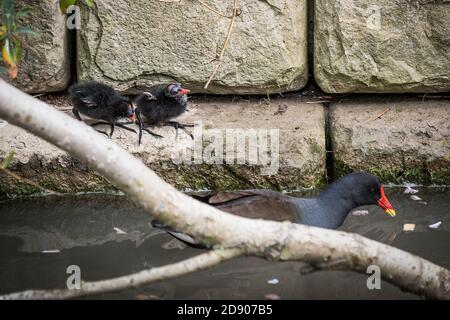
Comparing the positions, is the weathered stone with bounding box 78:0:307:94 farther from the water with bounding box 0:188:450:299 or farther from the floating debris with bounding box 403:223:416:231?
Result: the floating debris with bounding box 403:223:416:231

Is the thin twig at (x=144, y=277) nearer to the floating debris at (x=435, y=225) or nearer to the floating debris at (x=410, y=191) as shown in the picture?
the floating debris at (x=435, y=225)

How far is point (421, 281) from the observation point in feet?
12.0

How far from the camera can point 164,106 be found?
5.40 meters

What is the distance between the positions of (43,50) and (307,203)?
205 centimetres

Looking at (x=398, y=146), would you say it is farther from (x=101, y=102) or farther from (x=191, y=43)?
(x=101, y=102)

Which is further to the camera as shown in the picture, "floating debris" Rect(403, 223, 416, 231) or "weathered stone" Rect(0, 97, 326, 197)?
"weathered stone" Rect(0, 97, 326, 197)

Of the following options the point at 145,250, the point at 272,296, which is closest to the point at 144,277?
the point at 272,296

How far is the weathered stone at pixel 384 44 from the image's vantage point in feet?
17.6

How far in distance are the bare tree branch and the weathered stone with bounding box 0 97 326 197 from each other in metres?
1.77

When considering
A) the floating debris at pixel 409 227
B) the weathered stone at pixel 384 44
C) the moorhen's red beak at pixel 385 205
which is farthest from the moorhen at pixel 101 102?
the floating debris at pixel 409 227

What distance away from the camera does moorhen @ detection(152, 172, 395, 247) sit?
4.48 m

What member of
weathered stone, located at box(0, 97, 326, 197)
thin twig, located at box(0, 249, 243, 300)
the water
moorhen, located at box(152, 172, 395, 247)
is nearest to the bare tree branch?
thin twig, located at box(0, 249, 243, 300)

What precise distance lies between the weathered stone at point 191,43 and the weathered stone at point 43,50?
14cm
